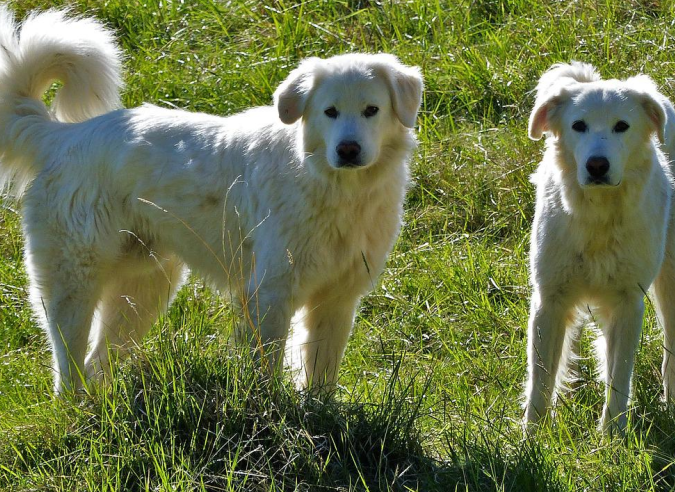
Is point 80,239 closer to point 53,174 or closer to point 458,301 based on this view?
point 53,174

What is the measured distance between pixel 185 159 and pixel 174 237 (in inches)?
16.7

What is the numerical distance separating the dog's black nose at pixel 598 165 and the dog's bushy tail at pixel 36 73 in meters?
2.81

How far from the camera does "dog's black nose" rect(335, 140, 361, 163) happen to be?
4.61m

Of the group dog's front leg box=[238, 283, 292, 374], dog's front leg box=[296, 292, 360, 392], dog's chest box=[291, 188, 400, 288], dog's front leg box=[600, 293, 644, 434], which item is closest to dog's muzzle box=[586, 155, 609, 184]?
dog's front leg box=[600, 293, 644, 434]

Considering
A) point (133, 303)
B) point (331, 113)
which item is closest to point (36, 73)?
point (133, 303)

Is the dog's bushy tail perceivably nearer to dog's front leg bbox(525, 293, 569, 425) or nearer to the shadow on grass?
the shadow on grass

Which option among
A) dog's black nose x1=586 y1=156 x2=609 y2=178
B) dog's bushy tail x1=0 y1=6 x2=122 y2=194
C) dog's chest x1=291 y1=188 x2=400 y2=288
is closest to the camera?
dog's black nose x1=586 y1=156 x2=609 y2=178

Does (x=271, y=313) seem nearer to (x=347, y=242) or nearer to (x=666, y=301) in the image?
(x=347, y=242)

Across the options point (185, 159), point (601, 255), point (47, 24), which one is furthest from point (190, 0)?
point (601, 255)

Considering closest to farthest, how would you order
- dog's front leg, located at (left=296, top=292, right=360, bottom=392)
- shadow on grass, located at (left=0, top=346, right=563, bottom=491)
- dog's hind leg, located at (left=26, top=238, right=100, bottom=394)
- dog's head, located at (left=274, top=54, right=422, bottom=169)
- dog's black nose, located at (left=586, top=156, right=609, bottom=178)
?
shadow on grass, located at (left=0, top=346, right=563, bottom=491) → dog's black nose, located at (left=586, top=156, right=609, bottom=178) → dog's head, located at (left=274, top=54, right=422, bottom=169) → dog's front leg, located at (left=296, top=292, right=360, bottom=392) → dog's hind leg, located at (left=26, top=238, right=100, bottom=394)

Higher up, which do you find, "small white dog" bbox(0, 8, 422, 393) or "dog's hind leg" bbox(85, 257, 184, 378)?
"small white dog" bbox(0, 8, 422, 393)

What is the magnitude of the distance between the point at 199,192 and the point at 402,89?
3.92ft

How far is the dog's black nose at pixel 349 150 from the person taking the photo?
4605 mm

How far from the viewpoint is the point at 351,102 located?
4.75 meters
